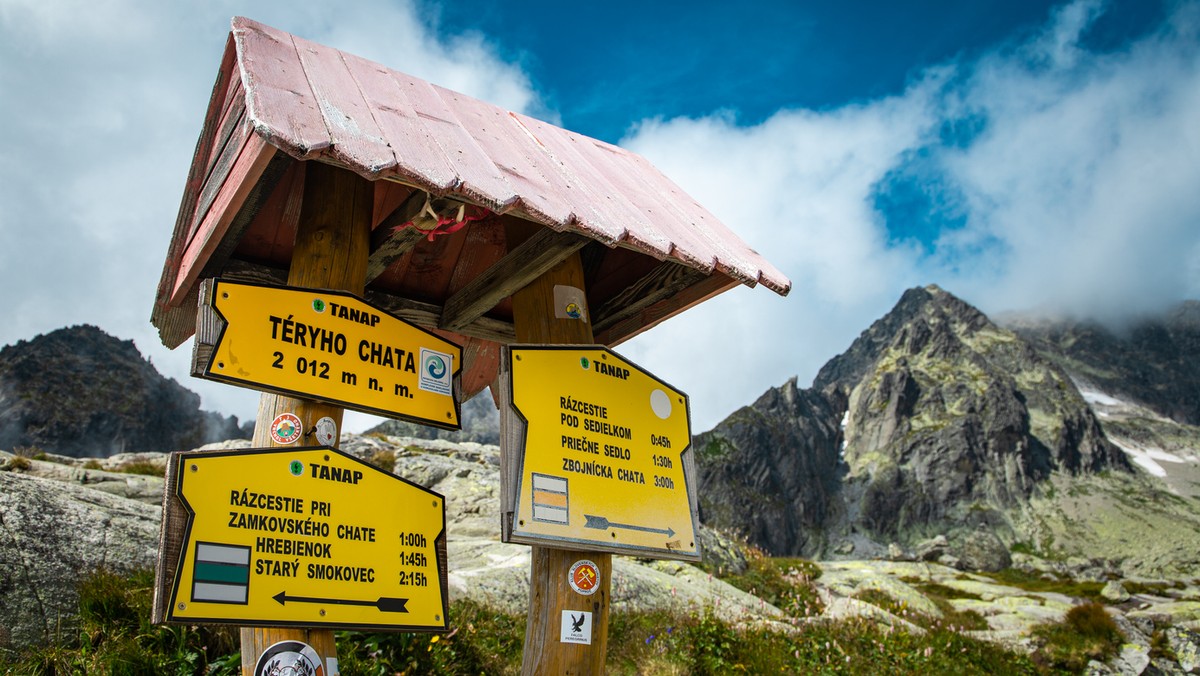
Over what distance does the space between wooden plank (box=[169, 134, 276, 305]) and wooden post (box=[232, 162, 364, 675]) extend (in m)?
0.43

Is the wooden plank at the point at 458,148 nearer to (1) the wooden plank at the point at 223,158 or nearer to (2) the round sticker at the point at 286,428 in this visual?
(1) the wooden plank at the point at 223,158

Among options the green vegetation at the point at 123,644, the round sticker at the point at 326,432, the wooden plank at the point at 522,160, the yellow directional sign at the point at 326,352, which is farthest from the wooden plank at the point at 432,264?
the green vegetation at the point at 123,644

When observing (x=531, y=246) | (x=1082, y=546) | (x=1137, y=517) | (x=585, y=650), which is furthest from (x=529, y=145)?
(x=1137, y=517)

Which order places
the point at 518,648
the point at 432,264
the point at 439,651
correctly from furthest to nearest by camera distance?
the point at 518,648 → the point at 439,651 → the point at 432,264

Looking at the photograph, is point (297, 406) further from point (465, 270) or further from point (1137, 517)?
point (1137, 517)

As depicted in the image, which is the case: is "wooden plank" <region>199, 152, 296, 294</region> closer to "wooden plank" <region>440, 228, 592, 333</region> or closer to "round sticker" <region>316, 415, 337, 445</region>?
"round sticker" <region>316, 415, 337, 445</region>

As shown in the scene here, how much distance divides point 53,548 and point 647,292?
627 cm

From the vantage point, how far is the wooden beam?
4090 millimetres

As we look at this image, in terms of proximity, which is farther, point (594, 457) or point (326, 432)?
point (594, 457)

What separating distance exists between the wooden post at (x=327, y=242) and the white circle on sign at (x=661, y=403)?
1849 mm

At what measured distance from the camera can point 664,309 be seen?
5371 mm

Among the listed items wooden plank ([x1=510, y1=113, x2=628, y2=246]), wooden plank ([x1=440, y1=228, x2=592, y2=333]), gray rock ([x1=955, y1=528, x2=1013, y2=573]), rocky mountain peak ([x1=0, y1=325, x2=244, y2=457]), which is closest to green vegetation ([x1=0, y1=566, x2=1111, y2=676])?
wooden plank ([x1=440, y1=228, x2=592, y2=333])

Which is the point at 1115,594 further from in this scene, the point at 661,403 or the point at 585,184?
the point at 585,184

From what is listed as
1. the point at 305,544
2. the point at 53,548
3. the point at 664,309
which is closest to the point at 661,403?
the point at 664,309
